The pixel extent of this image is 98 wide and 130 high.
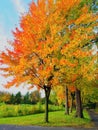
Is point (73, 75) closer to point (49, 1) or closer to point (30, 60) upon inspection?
point (30, 60)

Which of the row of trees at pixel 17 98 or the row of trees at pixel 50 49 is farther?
the row of trees at pixel 17 98

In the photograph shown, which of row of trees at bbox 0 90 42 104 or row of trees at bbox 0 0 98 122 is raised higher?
row of trees at bbox 0 90 42 104

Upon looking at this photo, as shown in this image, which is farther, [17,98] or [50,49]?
[17,98]

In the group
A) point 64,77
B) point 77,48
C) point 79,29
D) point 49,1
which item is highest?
point 49,1

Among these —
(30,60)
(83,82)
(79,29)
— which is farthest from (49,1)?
(83,82)

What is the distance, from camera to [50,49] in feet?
70.2

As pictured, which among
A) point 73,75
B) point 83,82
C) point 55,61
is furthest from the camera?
point 83,82

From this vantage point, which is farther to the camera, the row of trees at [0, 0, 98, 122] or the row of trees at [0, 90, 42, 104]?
the row of trees at [0, 90, 42, 104]

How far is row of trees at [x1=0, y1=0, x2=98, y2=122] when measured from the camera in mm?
21438

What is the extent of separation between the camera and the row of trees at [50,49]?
70.3ft

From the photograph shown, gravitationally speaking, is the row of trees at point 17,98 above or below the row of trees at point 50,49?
above

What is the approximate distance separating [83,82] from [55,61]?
4.73 metres

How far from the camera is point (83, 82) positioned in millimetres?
24984

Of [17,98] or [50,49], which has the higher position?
[17,98]
